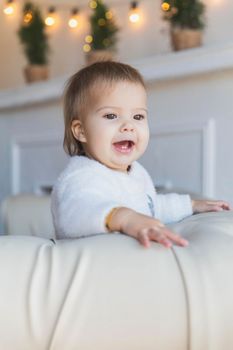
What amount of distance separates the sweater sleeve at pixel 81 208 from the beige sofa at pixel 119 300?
0.21 m

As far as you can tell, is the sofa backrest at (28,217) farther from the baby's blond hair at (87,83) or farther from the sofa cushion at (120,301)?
the sofa cushion at (120,301)

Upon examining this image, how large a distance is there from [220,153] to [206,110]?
0.15 meters

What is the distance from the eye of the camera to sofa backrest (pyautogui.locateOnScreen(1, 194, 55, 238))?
171 cm

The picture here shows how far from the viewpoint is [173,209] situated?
115 cm

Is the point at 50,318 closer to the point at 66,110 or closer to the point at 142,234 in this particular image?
the point at 142,234

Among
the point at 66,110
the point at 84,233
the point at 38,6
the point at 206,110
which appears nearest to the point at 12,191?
the point at 38,6

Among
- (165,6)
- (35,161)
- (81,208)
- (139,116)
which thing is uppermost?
(165,6)

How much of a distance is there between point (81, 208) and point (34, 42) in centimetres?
188

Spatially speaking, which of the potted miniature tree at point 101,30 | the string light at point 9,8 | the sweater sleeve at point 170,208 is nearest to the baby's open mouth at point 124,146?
the sweater sleeve at point 170,208

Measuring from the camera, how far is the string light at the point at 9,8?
291 centimetres

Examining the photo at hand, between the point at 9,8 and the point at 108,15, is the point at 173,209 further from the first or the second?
the point at 9,8

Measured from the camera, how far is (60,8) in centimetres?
270

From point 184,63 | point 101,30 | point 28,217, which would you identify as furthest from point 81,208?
point 101,30

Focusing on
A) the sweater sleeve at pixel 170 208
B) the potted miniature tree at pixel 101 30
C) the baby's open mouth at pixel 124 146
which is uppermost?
the potted miniature tree at pixel 101 30
